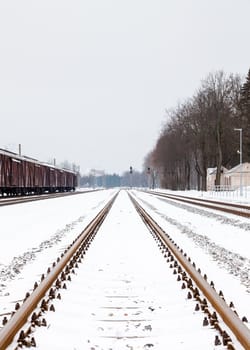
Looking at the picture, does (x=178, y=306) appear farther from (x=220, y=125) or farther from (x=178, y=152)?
(x=178, y=152)

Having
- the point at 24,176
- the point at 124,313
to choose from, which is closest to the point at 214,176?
the point at 24,176

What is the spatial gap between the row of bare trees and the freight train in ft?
69.0

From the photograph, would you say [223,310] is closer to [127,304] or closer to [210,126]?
[127,304]

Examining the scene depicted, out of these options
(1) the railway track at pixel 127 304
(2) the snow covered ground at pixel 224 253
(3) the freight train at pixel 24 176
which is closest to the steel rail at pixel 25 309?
(1) the railway track at pixel 127 304

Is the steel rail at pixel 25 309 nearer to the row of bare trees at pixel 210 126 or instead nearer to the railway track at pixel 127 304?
the railway track at pixel 127 304

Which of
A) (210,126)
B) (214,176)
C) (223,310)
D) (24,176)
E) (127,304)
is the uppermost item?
(210,126)

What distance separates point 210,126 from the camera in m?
65.9

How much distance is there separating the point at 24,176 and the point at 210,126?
2845 cm

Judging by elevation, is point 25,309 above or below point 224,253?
above

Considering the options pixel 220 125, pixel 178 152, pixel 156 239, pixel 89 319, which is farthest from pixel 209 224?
pixel 178 152

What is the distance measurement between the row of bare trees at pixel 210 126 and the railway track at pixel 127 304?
56389mm

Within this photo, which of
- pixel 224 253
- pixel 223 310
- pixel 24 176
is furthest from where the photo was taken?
pixel 24 176

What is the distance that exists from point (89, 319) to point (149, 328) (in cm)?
75

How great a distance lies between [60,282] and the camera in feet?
23.1
